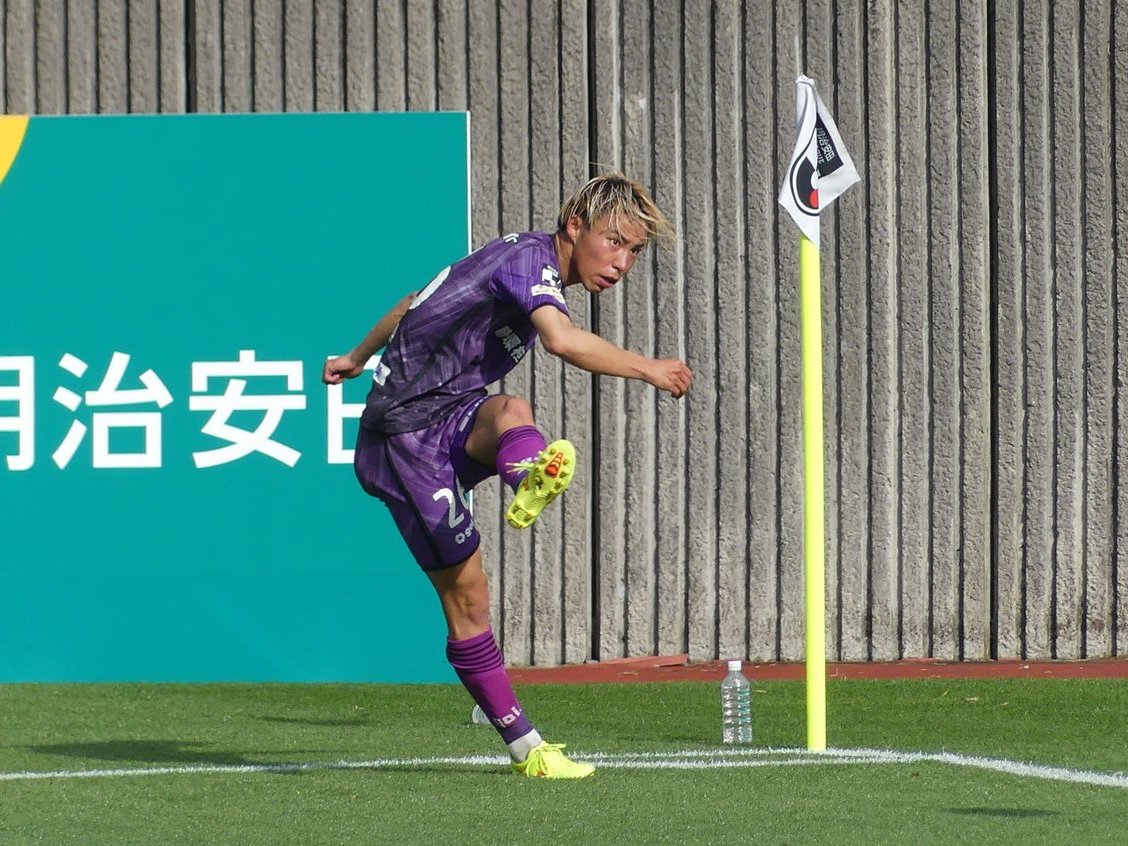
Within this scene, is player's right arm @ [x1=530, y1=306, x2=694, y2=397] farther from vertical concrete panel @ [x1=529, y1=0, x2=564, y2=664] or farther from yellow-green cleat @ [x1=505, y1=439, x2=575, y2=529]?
vertical concrete panel @ [x1=529, y1=0, x2=564, y2=664]

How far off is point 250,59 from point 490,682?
4.52 meters

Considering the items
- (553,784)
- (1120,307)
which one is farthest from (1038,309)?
(553,784)

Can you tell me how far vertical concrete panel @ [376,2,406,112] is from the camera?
896cm

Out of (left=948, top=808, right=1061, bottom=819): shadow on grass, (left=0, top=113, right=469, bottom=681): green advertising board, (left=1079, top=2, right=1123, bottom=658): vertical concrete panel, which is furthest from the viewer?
(left=1079, top=2, right=1123, bottom=658): vertical concrete panel

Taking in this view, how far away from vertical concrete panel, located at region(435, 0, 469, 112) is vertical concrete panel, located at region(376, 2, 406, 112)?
6.6 inches

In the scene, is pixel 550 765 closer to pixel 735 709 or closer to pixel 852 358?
pixel 735 709

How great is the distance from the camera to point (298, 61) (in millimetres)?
8992

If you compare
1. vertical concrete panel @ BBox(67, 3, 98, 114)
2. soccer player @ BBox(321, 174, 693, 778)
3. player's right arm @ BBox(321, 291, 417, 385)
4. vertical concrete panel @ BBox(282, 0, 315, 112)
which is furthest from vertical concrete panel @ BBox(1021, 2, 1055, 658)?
vertical concrete panel @ BBox(67, 3, 98, 114)

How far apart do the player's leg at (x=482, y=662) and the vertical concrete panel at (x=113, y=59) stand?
4394 millimetres

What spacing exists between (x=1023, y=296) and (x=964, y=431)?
0.73m

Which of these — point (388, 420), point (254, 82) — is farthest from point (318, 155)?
point (388, 420)

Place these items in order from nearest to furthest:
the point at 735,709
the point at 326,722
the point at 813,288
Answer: the point at 813,288 → the point at 735,709 → the point at 326,722

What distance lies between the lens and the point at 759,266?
8969 mm

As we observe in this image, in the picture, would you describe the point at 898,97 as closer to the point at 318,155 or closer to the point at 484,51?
the point at 484,51
